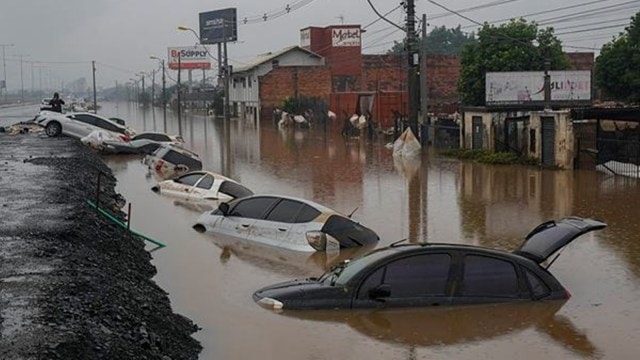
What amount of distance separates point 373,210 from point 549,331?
11753 mm

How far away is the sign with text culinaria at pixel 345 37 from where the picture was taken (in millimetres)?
85062

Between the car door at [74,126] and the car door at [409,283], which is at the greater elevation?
the car door at [74,126]

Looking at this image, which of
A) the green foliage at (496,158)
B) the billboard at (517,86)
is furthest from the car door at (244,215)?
the billboard at (517,86)

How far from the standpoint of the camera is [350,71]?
8356 cm

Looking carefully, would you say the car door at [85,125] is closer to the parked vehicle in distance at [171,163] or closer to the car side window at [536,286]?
the parked vehicle in distance at [171,163]

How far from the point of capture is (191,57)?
163375mm

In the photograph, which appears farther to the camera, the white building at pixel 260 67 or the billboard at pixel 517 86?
the white building at pixel 260 67

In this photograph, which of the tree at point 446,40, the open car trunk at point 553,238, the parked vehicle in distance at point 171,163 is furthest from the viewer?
the tree at point 446,40

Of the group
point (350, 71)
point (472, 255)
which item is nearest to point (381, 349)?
point (472, 255)

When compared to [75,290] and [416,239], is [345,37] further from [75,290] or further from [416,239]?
[75,290]

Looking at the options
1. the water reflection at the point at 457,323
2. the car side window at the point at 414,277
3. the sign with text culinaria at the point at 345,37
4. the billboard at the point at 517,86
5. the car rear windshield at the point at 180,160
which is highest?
the sign with text culinaria at the point at 345,37

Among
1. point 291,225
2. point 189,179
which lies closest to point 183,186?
point 189,179

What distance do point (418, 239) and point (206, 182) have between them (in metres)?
8.30

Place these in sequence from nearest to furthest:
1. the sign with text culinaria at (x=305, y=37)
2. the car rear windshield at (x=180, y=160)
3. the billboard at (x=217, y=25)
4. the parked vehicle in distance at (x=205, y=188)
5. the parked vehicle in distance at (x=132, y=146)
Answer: the parked vehicle in distance at (x=205, y=188), the car rear windshield at (x=180, y=160), the parked vehicle in distance at (x=132, y=146), the sign with text culinaria at (x=305, y=37), the billboard at (x=217, y=25)
